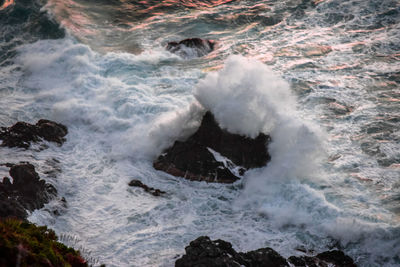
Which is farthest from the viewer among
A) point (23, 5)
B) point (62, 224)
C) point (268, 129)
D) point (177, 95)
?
point (23, 5)

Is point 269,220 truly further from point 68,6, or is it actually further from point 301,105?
point 68,6

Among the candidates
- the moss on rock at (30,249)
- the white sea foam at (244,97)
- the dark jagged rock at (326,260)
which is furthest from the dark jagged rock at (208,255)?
the white sea foam at (244,97)

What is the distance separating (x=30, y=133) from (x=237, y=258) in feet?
28.4

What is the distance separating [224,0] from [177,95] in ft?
48.9

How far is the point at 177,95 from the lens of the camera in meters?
17.0

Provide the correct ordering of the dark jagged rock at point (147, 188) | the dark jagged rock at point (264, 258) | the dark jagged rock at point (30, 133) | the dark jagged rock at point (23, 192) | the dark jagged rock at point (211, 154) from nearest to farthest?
the dark jagged rock at point (264, 258), the dark jagged rock at point (23, 192), the dark jagged rock at point (147, 188), the dark jagged rock at point (211, 154), the dark jagged rock at point (30, 133)

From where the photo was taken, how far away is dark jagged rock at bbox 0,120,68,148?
42.9ft

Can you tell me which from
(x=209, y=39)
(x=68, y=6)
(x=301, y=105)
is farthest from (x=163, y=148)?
(x=68, y=6)

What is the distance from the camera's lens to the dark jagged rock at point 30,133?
13086 millimetres

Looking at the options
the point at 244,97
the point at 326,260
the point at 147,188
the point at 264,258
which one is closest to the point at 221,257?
the point at 264,258

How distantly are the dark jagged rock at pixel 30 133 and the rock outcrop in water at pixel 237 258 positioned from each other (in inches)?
295

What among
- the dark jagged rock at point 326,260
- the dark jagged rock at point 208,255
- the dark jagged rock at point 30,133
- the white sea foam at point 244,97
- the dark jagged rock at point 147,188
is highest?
the white sea foam at point 244,97

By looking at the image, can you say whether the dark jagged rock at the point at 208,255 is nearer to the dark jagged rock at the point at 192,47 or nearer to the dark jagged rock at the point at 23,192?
the dark jagged rock at the point at 23,192

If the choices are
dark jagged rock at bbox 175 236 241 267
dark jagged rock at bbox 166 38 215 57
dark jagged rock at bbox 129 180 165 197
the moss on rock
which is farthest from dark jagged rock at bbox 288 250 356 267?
dark jagged rock at bbox 166 38 215 57
